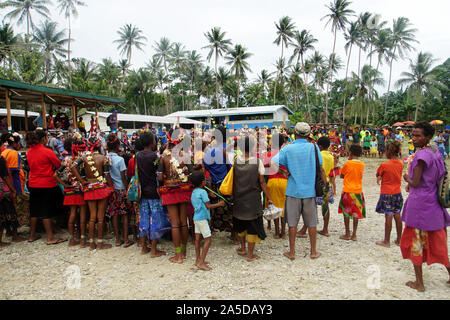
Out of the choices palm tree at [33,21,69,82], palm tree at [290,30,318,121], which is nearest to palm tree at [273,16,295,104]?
palm tree at [290,30,318,121]

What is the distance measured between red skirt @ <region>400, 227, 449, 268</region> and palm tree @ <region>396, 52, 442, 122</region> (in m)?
39.4

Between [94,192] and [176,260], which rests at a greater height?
[94,192]

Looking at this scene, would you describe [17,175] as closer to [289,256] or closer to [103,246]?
[103,246]

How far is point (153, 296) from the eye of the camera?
10.9 ft

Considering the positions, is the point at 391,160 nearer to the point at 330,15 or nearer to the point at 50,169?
the point at 50,169

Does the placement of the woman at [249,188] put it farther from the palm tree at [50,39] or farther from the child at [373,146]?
the palm tree at [50,39]

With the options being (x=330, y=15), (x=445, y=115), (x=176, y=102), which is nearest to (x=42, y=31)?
(x=176, y=102)

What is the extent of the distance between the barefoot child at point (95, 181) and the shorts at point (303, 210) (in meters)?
2.92

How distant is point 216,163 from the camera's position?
449 cm

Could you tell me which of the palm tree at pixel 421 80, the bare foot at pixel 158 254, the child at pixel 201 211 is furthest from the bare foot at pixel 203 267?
the palm tree at pixel 421 80

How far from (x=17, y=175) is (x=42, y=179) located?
89cm

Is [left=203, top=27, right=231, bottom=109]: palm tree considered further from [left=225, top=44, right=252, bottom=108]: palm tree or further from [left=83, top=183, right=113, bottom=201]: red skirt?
[left=83, top=183, right=113, bottom=201]: red skirt

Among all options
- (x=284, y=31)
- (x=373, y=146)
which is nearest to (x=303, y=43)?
(x=284, y=31)

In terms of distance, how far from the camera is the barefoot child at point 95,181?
454 cm
